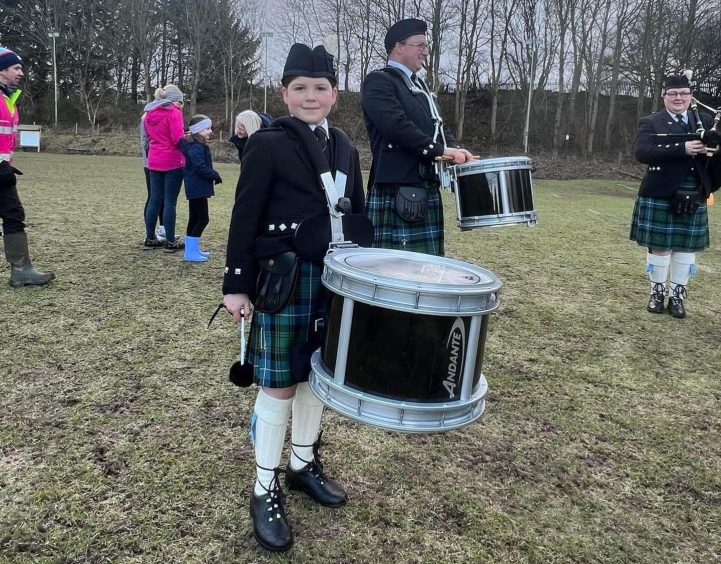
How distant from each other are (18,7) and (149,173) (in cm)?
3927

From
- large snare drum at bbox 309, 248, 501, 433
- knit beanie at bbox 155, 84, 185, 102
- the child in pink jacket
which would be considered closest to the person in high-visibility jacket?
the child in pink jacket

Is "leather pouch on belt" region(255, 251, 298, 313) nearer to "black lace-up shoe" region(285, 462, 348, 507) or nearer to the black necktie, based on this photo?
the black necktie

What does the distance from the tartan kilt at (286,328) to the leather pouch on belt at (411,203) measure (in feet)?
3.47

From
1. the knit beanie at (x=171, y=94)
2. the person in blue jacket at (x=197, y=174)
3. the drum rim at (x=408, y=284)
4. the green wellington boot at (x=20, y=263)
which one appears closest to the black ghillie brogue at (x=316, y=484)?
the drum rim at (x=408, y=284)

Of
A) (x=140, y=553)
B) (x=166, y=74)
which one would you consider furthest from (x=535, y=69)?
(x=140, y=553)

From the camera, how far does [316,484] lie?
2.21m

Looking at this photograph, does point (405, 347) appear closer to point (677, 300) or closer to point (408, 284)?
point (408, 284)

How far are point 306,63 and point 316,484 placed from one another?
150 cm

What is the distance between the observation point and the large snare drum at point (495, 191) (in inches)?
111

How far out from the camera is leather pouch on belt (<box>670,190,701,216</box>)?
176 inches

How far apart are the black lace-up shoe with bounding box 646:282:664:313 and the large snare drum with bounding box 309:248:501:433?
380 cm

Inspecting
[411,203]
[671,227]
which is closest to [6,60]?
[411,203]

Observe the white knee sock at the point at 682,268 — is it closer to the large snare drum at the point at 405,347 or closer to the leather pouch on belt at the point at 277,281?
the large snare drum at the point at 405,347

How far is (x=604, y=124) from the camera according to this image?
122 ft
